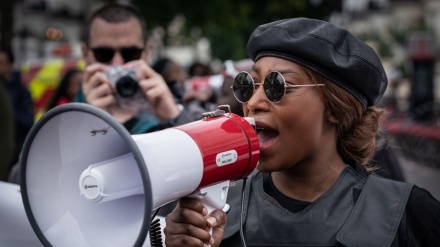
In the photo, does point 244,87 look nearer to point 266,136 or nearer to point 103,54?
point 266,136

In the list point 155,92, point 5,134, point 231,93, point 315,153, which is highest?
point 315,153

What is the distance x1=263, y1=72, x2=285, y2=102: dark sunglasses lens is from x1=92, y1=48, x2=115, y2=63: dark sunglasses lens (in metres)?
1.41

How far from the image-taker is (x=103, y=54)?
347 centimetres

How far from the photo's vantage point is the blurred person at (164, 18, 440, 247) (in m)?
2.15

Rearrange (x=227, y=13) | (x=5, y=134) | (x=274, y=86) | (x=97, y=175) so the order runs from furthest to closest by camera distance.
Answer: (x=227, y=13)
(x=5, y=134)
(x=274, y=86)
(x=97, y=175)

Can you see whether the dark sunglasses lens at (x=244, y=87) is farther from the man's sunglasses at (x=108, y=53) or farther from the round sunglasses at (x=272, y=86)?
the man's sunglasses at (x=108, y=53)

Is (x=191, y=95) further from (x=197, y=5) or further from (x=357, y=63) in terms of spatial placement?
(x=197, y=5)

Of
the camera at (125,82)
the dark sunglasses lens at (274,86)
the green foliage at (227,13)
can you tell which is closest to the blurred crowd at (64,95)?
the camera at (125,82)

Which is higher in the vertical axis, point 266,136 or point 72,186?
point 72,186

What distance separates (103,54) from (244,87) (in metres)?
1.33

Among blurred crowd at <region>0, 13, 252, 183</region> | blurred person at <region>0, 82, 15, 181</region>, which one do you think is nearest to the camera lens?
blurred crowd at <region>0, 13, 252, 183</region>

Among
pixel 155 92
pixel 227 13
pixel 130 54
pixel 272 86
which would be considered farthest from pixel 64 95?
pixel 227 13

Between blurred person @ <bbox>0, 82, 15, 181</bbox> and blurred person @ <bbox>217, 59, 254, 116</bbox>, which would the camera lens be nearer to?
blurred person @ <bbox>217, 59, 254, 116</bbox>

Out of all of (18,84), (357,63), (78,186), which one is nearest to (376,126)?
(357,63)
